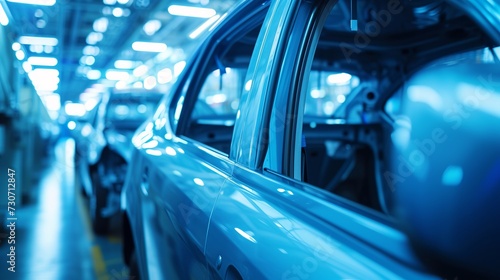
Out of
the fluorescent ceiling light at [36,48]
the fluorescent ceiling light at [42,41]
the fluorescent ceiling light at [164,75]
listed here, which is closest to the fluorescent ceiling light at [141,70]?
the fluorescent ceiling light at [164,75]

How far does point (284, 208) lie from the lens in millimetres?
1193

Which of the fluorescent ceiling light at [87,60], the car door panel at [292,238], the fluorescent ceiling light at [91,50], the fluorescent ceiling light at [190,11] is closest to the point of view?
the car door panel at [292,238]

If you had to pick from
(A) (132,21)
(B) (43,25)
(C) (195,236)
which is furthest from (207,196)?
(B) (43,25)

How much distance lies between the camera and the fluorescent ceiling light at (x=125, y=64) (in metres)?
18.7

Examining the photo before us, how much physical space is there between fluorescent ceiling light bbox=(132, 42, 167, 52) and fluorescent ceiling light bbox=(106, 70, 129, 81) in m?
7.54

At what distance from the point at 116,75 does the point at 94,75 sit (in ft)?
5.63

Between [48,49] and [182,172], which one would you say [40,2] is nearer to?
[182,172]

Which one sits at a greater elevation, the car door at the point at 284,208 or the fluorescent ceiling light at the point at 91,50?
the fluorescent ceiling light at the point at 91,50

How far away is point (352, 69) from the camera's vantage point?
10.4 ft

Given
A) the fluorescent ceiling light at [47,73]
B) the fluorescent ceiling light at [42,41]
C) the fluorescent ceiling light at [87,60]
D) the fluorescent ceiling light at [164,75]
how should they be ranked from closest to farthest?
the fluorescent ceiling light at [42,41] < the fluorescent ceiling light at [164,75] < the fluorescent ceiling light at [87,60] < the fluorescent ceiling light at [47,73]

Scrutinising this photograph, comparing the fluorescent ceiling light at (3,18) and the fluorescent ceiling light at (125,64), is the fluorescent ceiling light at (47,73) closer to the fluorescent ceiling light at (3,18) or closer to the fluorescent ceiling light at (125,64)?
the fluorescent ceiling light at (125,64)

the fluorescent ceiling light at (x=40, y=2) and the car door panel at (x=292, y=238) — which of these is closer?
the car door panel at (x=292, y=238)

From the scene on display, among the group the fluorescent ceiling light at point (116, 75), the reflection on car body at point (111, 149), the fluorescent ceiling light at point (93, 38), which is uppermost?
the fluorescent ceiling light at point (93, 38)

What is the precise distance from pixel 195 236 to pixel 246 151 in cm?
33
